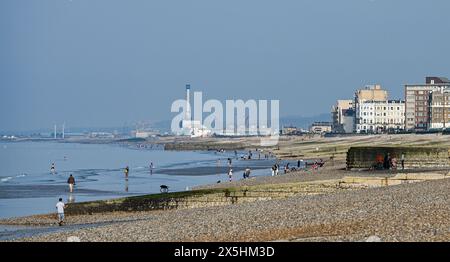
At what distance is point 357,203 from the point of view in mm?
21656

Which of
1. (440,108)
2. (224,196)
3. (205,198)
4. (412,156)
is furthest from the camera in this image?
(440,108)

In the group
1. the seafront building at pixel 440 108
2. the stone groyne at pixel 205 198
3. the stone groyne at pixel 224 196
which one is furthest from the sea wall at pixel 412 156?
the seafront building at pixel 440 108

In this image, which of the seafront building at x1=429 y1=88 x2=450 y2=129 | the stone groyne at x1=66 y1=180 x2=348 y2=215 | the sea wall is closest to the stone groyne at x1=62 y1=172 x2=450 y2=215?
the stone groyne at x1=66 y1=180 x2=348 y2=215

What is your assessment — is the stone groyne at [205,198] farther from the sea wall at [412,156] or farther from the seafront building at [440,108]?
the seafront building at [440,108]

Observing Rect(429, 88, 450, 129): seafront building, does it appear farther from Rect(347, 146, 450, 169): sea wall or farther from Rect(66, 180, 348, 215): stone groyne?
Rect(66, 180, 348, 215): stone groyne

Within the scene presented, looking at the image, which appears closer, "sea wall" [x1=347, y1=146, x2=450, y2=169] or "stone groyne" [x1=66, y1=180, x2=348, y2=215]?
"stone groyne" [x1=66, y1=180, x2=348, y2=215]

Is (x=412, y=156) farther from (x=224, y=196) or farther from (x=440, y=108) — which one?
(x=440, y=108)

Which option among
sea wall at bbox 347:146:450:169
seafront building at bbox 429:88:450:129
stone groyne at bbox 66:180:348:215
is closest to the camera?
stone groyne at bbox 66:180:348:215

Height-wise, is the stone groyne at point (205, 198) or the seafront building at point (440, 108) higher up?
the seafront building at point (440, 108)

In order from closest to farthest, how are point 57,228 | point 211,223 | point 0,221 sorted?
1. point 211,223
2. point 57,228
3. point 0,221

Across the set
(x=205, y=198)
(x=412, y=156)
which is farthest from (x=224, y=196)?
(x=412, y=156)
